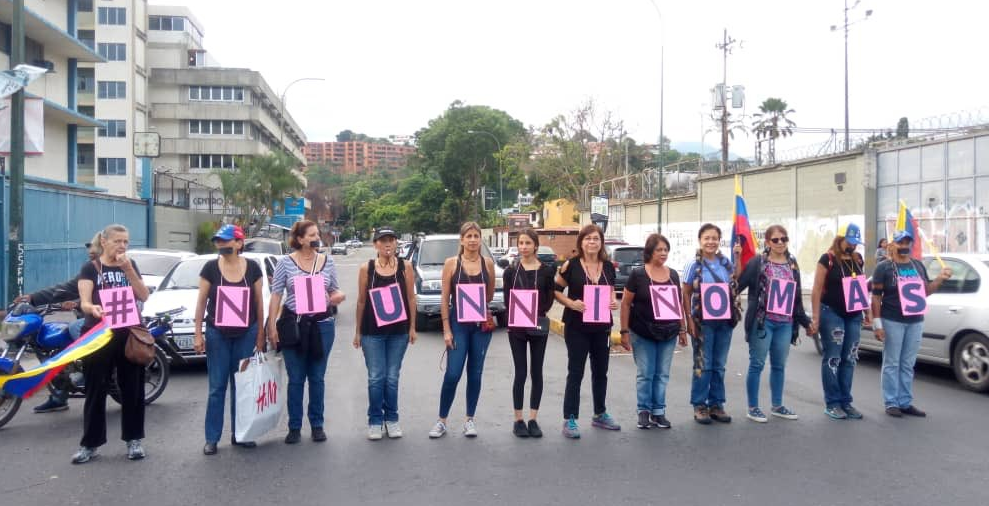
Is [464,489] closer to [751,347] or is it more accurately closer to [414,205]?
[751,347]

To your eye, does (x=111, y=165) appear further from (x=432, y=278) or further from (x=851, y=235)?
(x=851, y=235)

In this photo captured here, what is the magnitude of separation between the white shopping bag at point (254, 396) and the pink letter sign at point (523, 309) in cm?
198

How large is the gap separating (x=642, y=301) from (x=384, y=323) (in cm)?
216

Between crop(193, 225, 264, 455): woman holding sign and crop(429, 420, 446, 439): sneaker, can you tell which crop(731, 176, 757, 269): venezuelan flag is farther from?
crop(193, 225, 264, 455): woman holding sign

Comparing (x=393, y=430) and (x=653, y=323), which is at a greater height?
(x=653, y=323)

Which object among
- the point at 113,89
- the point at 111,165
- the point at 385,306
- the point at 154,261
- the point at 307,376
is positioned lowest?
the point at 307,376

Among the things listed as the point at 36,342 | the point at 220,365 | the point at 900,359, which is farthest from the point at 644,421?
the point at 36,342

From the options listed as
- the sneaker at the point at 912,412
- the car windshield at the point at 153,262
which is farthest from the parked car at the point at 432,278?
the sneaker at the point at 912,412

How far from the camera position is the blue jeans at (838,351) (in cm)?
714

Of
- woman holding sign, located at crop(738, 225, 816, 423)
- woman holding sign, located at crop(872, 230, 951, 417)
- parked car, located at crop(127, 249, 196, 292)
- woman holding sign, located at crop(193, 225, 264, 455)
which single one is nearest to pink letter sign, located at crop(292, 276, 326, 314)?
woman holding sign, located at crop(193, 225, 264, 455)

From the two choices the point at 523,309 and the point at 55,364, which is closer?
the point at 55,364

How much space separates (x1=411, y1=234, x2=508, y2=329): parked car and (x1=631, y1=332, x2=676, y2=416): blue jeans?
630 cm

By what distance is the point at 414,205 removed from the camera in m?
81.1

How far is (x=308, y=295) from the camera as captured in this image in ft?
20.5
